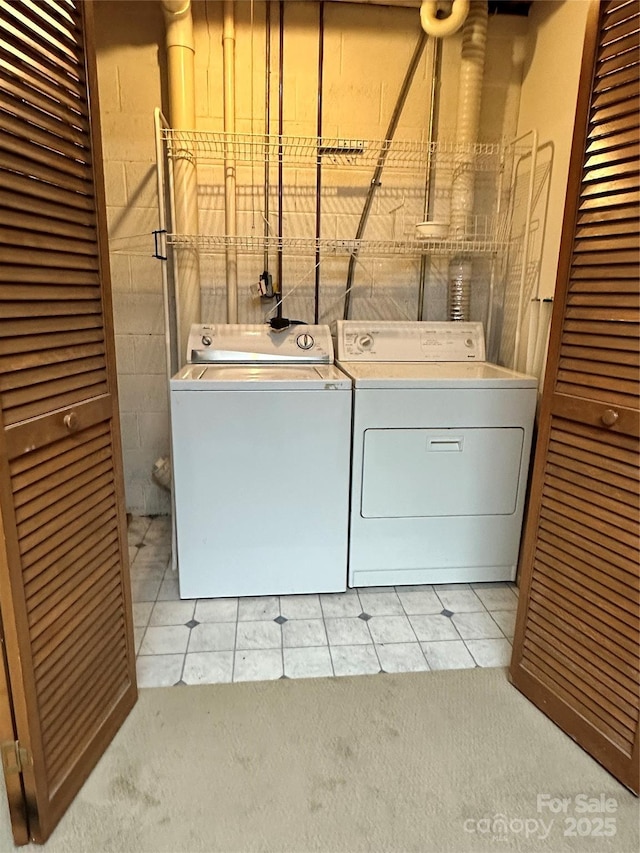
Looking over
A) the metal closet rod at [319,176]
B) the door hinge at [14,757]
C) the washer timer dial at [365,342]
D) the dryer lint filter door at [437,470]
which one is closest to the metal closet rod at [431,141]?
the washer timer dial at [365,342]

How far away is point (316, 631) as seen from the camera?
1.89m

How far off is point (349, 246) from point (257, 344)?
0.69 m

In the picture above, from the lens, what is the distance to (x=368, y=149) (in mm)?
2496

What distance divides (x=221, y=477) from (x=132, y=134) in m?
1.67

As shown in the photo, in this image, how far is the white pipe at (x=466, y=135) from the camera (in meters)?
2.30

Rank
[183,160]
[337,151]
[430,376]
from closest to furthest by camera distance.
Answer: [430,376]
[183,160]
[337,151]

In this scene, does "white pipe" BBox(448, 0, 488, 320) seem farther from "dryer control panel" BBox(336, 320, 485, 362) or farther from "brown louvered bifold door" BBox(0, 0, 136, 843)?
"brown louvered bifold door" BBox(0, 0, 136, 843)

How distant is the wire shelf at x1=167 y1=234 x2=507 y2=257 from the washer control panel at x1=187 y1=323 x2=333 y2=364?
38 centimetres

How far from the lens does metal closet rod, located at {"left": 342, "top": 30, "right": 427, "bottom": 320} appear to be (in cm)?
242

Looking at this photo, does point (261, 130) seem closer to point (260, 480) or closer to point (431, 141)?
point (431, 141)

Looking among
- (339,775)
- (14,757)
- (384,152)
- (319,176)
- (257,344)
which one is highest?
(384,152)

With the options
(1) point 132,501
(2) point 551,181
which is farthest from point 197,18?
(1) point 132,501

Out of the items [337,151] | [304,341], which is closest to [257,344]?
[304,341]

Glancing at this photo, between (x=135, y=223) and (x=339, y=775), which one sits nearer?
(x=339, y=775)
